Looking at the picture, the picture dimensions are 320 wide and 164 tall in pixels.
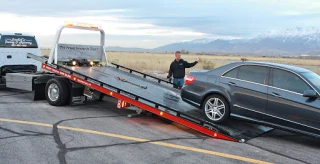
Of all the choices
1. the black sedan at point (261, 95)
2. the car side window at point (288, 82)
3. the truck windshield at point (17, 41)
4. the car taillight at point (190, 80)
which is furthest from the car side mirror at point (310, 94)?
the truck windshield at point (17, 41)

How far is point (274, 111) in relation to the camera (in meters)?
7.21

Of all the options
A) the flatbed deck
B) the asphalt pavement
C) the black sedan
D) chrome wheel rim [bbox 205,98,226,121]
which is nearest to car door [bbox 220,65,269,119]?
the black sedan

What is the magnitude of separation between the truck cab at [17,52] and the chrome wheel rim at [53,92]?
10.4ft

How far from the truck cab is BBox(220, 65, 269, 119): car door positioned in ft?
26.5

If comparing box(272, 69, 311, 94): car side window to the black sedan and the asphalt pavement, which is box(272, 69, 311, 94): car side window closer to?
the black sedan

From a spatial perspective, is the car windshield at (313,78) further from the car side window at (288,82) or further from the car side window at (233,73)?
the car side window at (233,73)

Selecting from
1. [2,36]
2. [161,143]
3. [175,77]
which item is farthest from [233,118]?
[2,36]

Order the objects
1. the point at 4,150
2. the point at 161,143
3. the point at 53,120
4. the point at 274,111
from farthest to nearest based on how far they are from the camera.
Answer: the point at 53,120
the point at 274,111
the point at 161,143
the point at 4,150

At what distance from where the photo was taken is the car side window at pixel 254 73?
24.7 feet

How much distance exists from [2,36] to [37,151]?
7.96 m

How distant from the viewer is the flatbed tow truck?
7.73 metres

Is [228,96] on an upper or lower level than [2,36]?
lower

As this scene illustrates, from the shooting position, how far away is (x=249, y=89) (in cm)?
755

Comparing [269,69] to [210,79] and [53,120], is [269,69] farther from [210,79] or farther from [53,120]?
[53,120]
